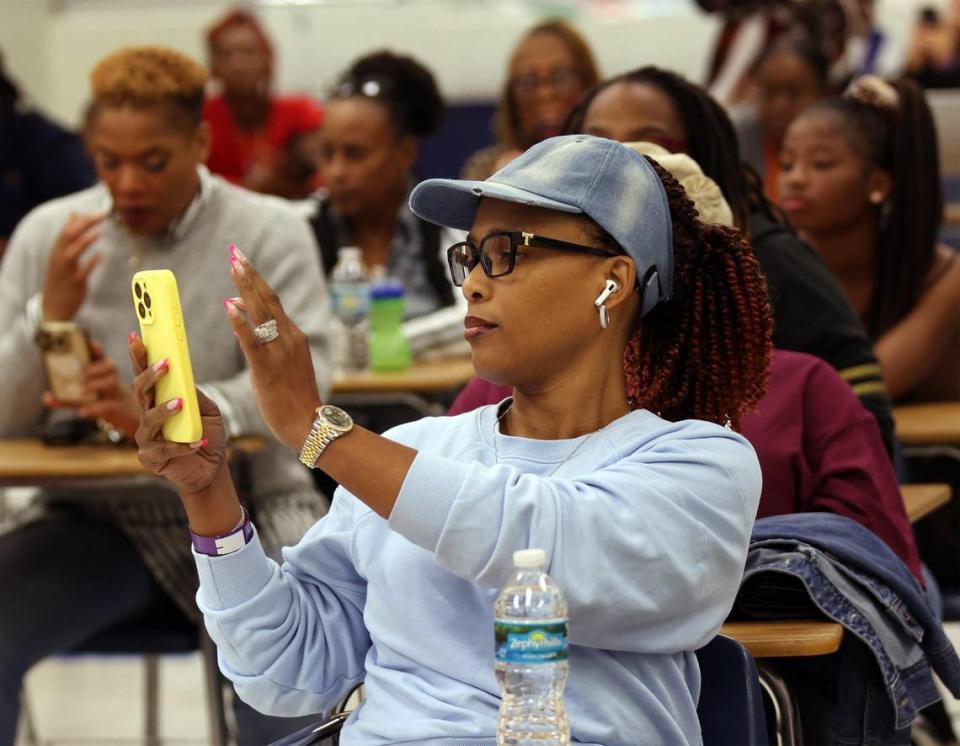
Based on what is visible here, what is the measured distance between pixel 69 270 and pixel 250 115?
12.9 ft

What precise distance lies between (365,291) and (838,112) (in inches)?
55.4

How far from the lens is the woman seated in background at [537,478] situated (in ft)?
5.24

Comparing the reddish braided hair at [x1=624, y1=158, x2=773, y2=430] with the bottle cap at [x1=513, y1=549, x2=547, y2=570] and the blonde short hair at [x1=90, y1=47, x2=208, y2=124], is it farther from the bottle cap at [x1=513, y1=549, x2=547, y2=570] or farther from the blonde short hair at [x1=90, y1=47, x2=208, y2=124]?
the blonde short hair at [x1=90, y1=47, x2=208, y2=124]

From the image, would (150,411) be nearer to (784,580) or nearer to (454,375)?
(784,580)

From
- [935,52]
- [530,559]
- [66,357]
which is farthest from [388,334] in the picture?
[935,52]

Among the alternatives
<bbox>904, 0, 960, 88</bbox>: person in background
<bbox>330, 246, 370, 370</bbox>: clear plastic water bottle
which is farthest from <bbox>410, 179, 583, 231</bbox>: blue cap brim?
<bbox>904, 0, 960, 88</bbox>: person in background

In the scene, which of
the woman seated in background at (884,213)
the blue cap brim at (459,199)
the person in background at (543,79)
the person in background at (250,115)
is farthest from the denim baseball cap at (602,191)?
the person in background at (250,115)

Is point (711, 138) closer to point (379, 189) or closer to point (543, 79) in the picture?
point (379, 189)

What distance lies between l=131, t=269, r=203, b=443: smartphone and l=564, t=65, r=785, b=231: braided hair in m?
1.47

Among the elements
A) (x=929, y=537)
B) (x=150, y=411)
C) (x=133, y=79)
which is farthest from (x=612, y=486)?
(x=133, y=79)

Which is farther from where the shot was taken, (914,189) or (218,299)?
(914,189)

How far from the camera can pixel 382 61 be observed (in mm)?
5125

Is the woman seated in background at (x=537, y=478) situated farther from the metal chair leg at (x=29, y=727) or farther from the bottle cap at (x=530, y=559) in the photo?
the metal chair leg at (x=29, y=727)

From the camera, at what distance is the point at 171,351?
1659 millimetres
